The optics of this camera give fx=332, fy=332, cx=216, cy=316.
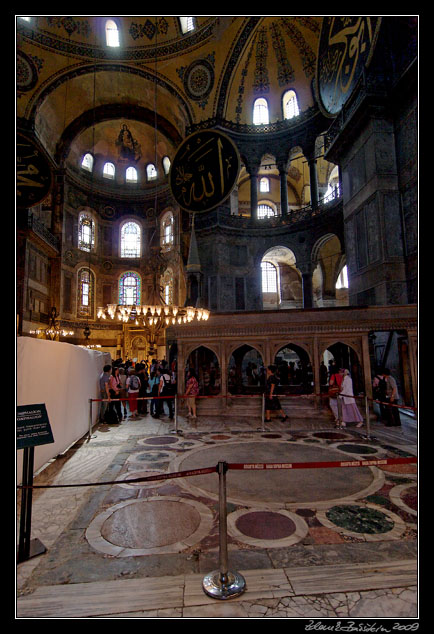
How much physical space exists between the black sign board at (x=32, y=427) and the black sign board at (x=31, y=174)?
9.85 m

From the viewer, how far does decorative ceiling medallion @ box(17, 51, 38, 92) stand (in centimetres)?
1875

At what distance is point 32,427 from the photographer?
118 inches

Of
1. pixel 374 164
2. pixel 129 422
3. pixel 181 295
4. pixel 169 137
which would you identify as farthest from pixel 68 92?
pixel 129 422

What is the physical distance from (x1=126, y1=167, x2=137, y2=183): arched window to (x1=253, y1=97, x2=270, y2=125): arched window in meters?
10.6

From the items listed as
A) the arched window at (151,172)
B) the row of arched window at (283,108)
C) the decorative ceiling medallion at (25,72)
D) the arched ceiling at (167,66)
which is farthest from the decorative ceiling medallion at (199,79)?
the decorative ceiling medallion at (25,72)

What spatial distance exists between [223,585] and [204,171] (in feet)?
37.0

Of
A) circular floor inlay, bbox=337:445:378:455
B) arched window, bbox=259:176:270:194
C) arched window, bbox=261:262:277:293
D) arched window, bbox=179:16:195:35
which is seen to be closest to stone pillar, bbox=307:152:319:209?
arched window, bbox=261:262:277:293

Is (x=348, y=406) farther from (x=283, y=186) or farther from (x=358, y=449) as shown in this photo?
(x=283, y=186)

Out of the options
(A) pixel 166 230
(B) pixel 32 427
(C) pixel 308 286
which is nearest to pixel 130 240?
(A) pixel 166 230

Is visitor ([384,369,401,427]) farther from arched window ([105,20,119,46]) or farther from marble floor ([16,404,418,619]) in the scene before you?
arched window ([105,20,119,46])

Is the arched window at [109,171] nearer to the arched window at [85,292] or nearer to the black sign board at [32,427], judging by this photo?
the arched window at [85,292]

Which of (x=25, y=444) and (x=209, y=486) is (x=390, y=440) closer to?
(x=209, y=486)

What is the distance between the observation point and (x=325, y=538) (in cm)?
Result: 299

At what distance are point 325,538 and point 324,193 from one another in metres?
22.8
